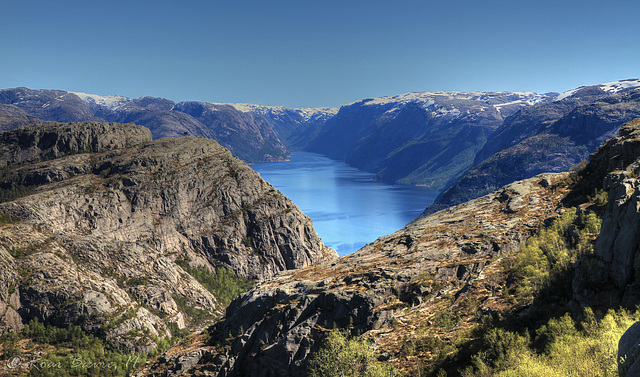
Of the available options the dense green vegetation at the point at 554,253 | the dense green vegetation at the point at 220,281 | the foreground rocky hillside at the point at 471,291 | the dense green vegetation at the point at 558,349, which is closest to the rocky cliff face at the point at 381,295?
the foreground rocky hillside at the point at 471,291

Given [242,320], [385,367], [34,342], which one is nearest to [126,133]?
[34,342]

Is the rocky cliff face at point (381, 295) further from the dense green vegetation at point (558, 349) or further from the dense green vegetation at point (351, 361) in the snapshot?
the dense green vegetation at point (558, 349)

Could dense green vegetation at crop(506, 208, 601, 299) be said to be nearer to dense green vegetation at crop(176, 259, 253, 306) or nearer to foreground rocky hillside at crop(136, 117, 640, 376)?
foreground rocky hillside at crop(136, 117, 640, 376)

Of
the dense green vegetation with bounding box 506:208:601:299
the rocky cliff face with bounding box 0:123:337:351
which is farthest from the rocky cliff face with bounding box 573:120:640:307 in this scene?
the rocky cliff face with bounding box 0:123:337:351

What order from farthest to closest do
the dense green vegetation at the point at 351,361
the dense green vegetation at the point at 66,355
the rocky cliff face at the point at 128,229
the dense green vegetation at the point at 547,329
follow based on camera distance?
the rocky cliff face at the point at 128,229
the dense green vegetation at the point at 66,355
the dense green vegetation at the point at 351,361
the dense green vegetation at the point at 547,329

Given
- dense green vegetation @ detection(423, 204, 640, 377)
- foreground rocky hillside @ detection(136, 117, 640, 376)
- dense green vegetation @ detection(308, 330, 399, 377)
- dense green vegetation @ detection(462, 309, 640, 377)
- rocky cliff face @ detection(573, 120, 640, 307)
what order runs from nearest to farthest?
dense green vegetation @ detection(462, 309, 640, 377) → dense green vegetation @ detection(423, 204, 640, 377) → rocky cliff face @ detection(573, 120, 640, 307) → foreground rocky hillside @ detection(136, 117, 640, 376) → dense green vegetation @ detection(308, 330, 399, 377)

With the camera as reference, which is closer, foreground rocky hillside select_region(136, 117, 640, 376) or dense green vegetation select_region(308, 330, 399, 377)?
foreground rocky hillside select_region(136, 117, 640, 376)
